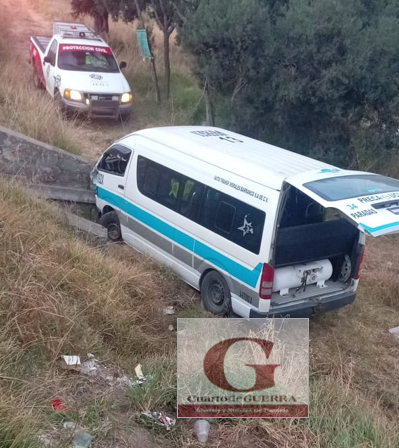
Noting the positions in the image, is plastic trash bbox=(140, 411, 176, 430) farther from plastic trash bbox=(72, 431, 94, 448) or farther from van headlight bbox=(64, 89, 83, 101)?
van headlight bbox=(64, 89, 83, 101)

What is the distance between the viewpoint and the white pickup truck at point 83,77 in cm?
1295

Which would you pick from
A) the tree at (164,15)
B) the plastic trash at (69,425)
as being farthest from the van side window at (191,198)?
the tree at (164,15)

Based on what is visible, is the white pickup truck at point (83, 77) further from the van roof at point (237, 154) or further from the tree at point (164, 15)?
the van roof at point (237, 154)

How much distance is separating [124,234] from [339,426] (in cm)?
467

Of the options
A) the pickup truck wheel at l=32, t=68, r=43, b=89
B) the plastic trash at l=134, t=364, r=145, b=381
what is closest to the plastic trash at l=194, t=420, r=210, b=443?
the plastic trash at l=134, t=364, r=145, b=381

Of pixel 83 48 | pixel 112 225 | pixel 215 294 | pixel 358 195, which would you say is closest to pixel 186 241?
pixel 215 294

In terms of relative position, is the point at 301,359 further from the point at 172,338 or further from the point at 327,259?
the point at 327,259

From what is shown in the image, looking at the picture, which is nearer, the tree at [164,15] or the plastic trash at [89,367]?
the plastic trash at [89,367]

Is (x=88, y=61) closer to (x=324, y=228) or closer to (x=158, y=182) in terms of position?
(x=158, y=182)

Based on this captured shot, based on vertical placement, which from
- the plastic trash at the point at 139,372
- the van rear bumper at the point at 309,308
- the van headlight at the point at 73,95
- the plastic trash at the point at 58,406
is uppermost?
the plastic trash at the point at 58,406

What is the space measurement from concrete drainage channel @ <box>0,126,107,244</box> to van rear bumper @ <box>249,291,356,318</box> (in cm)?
347

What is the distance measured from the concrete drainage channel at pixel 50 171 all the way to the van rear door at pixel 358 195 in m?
3.83

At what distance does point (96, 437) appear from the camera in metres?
3.57

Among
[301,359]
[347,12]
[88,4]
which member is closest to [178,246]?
[301,359]
